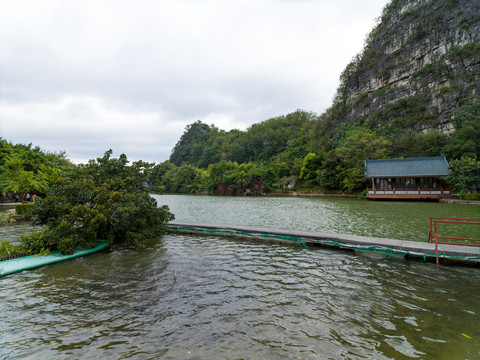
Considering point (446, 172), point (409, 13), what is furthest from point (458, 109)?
point (409, 13)

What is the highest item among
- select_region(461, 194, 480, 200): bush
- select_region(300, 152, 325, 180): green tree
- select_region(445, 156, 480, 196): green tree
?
select_region(300, 152, 325, 180): green tree

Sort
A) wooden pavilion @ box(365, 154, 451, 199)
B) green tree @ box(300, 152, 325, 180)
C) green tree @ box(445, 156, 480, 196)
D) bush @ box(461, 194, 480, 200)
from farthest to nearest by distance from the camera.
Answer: green tree @ box(300, 152, 325, 180) < wooden pavilion @ box(365, 154, 451, 199) < green tree @ box(445, 156, 480, 196) < bush @ box(461, 194, 480, 200)

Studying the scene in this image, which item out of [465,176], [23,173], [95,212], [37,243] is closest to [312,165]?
[465,176]

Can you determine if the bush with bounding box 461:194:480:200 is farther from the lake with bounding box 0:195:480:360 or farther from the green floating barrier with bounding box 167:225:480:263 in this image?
the lake with bounding box 0:195:480:360

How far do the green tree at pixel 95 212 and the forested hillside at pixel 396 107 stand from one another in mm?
28454

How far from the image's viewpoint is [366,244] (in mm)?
7797

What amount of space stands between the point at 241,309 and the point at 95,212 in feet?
19.5

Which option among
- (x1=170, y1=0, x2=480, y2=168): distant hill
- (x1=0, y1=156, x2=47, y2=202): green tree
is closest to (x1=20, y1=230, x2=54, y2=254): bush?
(x1=0, y1=156, x2=47, y2=202): green tree

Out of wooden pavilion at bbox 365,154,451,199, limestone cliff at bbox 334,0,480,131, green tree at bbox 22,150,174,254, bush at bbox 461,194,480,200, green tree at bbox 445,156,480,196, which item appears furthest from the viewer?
limestone cliff at bbox 334,0,480,131

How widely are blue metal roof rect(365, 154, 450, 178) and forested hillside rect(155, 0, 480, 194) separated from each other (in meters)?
2.12

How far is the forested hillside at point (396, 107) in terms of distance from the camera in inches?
1260

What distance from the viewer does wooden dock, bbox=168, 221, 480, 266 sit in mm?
6652

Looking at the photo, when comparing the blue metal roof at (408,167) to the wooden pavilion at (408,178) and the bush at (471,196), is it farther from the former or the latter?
the bush at (471,196)

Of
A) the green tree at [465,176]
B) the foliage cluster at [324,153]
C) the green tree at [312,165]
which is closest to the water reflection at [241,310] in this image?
the foliage cluster at [324,153]
